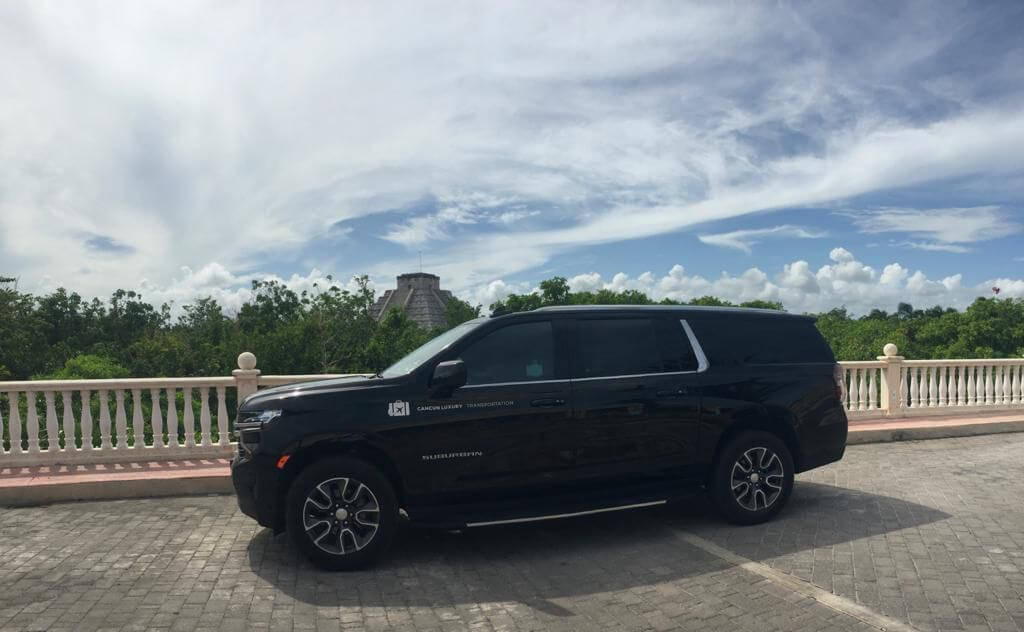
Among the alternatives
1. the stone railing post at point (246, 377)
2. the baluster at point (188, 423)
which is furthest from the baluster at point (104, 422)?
the stone railing post at point (246, 377)

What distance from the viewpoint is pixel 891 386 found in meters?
12.7

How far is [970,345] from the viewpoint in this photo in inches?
1389

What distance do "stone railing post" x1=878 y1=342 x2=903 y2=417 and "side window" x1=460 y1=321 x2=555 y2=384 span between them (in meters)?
9.12

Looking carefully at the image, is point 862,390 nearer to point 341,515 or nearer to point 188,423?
point 341,515

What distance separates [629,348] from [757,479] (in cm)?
161

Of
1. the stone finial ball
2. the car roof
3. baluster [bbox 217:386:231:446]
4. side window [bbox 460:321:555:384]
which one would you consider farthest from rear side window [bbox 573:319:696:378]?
baluster [bbox 217:386:231:446]

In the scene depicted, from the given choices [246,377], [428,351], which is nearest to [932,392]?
[428,351]

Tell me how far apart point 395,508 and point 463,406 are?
88 cm

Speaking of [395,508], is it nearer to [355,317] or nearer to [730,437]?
[730,437]

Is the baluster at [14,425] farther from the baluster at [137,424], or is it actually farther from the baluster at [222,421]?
the baluster at [222,421]

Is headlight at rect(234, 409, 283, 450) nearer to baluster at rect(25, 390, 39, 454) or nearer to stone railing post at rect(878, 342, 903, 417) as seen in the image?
baluster at rect(25, 390, 39, 454)

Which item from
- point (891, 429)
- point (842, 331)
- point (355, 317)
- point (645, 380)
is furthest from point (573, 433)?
point (842, 331)

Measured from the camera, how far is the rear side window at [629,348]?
19.9 feet

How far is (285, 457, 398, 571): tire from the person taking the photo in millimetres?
5285
